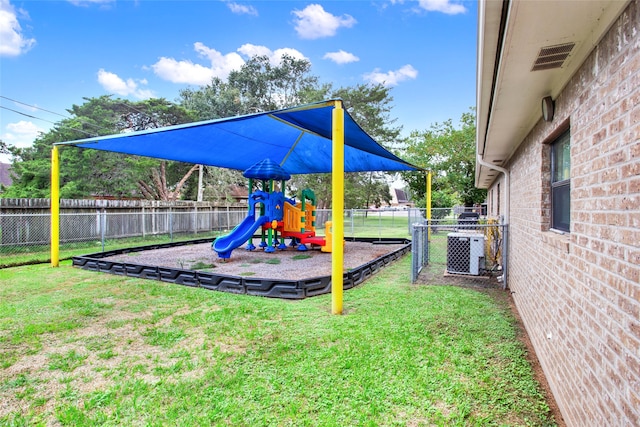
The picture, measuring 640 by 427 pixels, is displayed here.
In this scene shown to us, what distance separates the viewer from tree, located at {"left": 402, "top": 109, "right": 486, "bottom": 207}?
802 inches

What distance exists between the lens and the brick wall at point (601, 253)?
56.1 inches

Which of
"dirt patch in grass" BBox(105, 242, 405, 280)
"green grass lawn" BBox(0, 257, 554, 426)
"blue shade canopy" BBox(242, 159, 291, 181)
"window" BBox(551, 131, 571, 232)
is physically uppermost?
"blue shade canopy" BBox(242, 159, 291, 181)

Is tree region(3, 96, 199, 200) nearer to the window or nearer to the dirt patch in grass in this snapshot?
the dirt patch in grass

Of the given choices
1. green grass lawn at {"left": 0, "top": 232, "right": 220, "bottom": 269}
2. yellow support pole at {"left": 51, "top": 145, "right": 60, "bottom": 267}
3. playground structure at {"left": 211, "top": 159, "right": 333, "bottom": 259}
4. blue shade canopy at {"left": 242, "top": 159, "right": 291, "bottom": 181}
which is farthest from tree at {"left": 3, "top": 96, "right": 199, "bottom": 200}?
playground structure at {"left": 211, "top": 159, "right": 333, "bottom": 259}

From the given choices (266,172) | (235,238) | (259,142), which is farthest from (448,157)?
(235,238)

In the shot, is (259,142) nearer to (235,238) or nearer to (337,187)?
(235,238)

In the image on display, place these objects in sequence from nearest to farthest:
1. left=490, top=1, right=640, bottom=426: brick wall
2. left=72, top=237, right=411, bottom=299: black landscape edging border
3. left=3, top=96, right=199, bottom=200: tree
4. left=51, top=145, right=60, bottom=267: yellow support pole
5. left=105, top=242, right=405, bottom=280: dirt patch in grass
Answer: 1. left=490, top=1, right=640, bottom=426: brick wall
2. left=72, top=237, right=411, bottom=299: black landscape edging border
3. left=105, top=242, right=405, bottom=280: dirt patch in grass
4. left=51, top=145, right=60, bottom=267: yellow support pole
5. left=3, top=96, right=199, bottom=200: tree

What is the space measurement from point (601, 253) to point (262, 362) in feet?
8.49

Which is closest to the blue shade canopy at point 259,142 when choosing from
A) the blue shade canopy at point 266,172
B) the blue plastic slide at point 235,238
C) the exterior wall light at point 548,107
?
the blue shade canopy at point 266,172

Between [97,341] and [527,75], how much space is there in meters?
4.64

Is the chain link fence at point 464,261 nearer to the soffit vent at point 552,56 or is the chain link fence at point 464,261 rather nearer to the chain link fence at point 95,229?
the soffit vent at point 552,56

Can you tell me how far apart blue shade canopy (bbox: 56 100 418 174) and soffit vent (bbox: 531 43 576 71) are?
2.63 metres

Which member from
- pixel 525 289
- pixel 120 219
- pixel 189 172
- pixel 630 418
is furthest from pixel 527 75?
pixel 189 172

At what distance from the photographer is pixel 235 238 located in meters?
8.58
